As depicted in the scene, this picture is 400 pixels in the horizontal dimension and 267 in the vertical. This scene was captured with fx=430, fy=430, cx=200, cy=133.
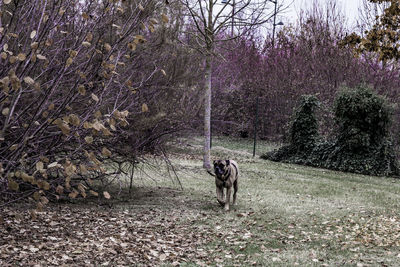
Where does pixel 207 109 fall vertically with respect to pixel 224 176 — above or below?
above

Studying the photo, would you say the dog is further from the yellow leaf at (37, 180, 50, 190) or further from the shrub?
the shrub

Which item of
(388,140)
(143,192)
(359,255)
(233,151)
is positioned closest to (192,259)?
(359,255)

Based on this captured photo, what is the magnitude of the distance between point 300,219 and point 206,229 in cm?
211

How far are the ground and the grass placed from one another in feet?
0.05

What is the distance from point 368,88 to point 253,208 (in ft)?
Result: 30.6

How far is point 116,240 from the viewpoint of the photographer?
6.12 metres

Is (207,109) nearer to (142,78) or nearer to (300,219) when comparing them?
(300,219)

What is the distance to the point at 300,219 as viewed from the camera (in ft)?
27.0

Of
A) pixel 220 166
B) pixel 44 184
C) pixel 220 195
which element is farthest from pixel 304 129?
pixel 44 184

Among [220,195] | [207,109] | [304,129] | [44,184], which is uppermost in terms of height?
[207,109]

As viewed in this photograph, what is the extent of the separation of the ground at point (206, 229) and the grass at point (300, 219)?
0.7 inches

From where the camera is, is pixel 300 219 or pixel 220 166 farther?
pixel 300 219

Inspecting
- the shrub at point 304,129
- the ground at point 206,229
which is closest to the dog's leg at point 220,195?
the ground at point 206,229

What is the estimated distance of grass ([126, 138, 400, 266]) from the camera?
604 cm
